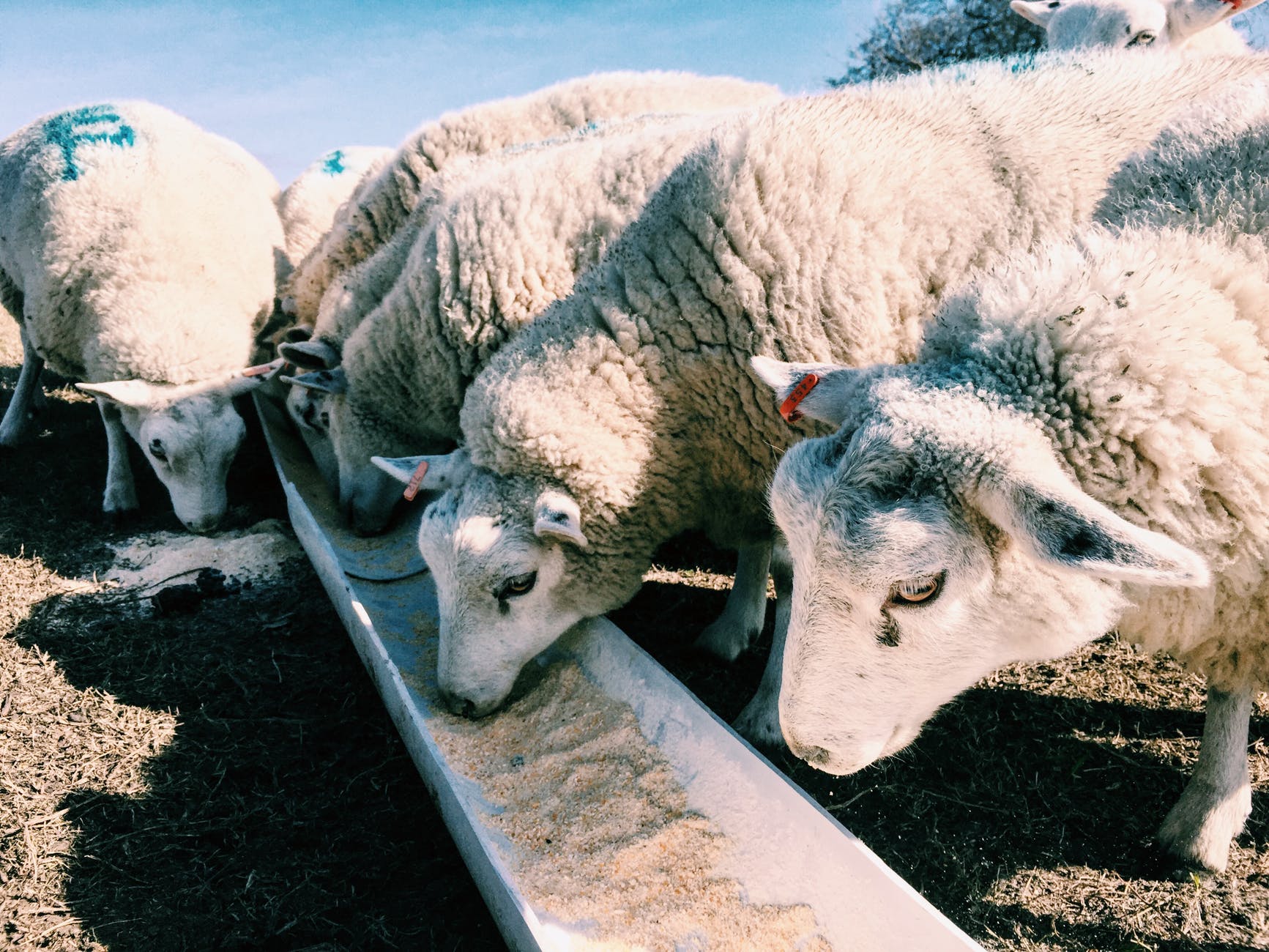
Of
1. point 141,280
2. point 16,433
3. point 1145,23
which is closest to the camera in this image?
point 141,280

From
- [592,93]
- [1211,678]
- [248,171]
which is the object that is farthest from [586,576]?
[248,171]

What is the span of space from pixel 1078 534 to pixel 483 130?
4536 millimetres

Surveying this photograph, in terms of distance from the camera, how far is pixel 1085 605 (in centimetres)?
190

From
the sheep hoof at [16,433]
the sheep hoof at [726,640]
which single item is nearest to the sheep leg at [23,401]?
the sheep hoof at [16,433]

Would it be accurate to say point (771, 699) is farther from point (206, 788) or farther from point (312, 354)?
point (312, 354)

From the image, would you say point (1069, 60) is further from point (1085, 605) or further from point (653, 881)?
point (653, 881)

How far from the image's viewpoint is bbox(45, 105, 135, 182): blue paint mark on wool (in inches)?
218

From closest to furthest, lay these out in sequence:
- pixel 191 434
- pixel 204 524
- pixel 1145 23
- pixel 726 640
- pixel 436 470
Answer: pixel 436 470 → pixel 726 640 → pixel 191 434 → pixel 204 524 → pixel 1145 23

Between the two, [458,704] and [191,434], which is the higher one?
[191,434]

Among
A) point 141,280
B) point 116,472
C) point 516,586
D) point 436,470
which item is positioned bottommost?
point 116,472

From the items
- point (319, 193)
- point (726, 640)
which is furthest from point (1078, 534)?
point (319, 193)

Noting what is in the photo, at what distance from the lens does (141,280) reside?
508 cm

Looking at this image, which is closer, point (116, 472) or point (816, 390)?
point (816, 390)

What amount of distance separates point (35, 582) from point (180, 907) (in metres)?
2.62
